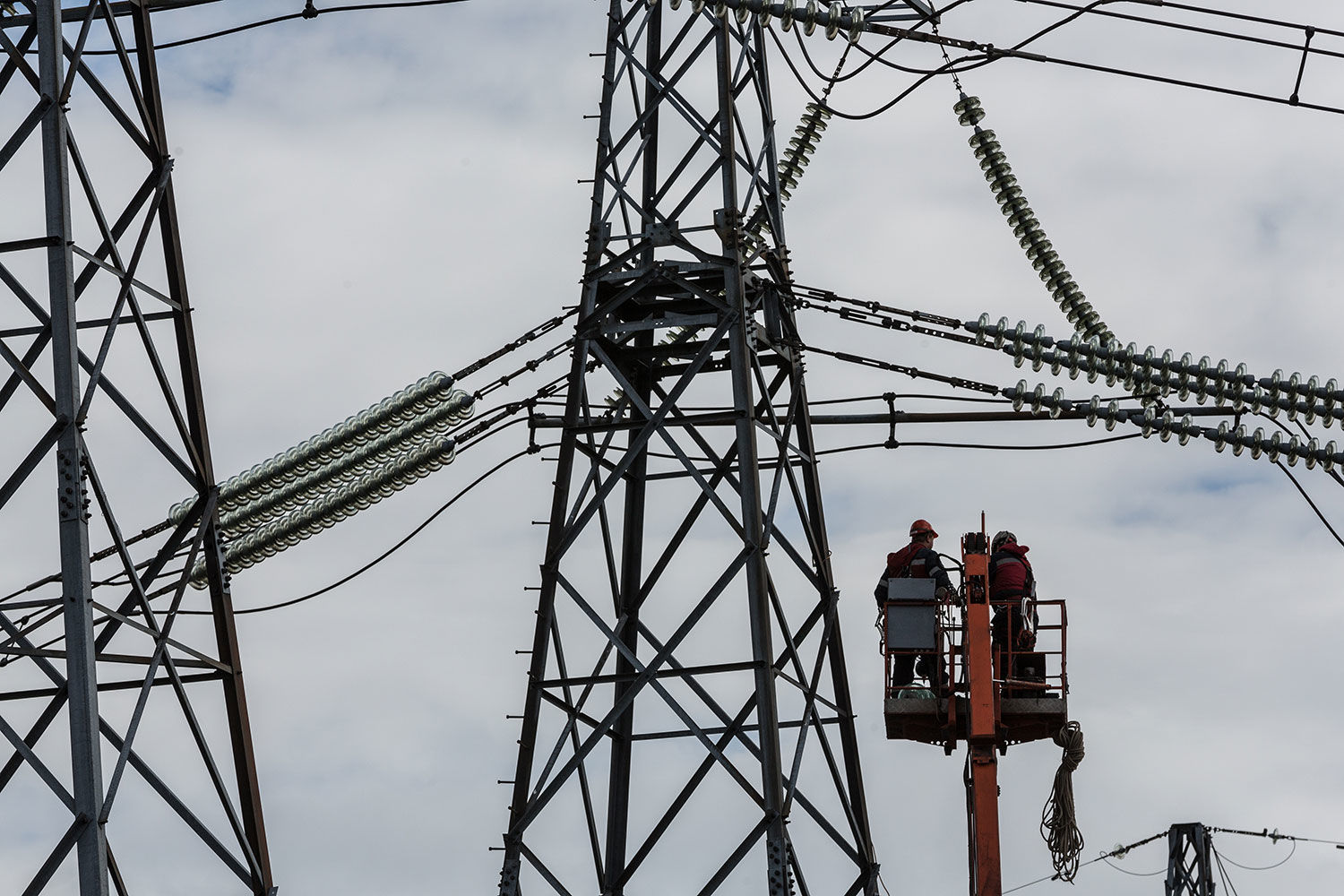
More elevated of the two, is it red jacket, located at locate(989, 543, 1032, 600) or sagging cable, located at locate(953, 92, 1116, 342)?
sagging cable, located at locate(953, 92, 1116, 342)

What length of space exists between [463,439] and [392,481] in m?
0.74

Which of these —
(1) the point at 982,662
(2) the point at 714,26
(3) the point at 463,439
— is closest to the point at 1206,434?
(1) the point at 982,662

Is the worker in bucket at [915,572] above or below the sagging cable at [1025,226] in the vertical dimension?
below

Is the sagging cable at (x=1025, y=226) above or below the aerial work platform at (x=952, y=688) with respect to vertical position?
above

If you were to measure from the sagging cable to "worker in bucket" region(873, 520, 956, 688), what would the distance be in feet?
7.58

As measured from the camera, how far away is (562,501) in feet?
53.4

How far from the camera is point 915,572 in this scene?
62.1 ft

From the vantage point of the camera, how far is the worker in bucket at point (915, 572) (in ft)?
61.8

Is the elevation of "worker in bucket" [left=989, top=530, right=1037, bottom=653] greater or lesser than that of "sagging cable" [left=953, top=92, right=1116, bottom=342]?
lesser

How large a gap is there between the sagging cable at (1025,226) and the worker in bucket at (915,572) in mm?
2312

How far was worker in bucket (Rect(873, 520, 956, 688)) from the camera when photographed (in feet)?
61.8

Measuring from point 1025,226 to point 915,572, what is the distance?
3.38 m

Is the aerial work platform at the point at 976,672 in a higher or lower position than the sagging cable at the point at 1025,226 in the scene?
lower

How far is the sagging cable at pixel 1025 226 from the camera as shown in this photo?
1897cm
